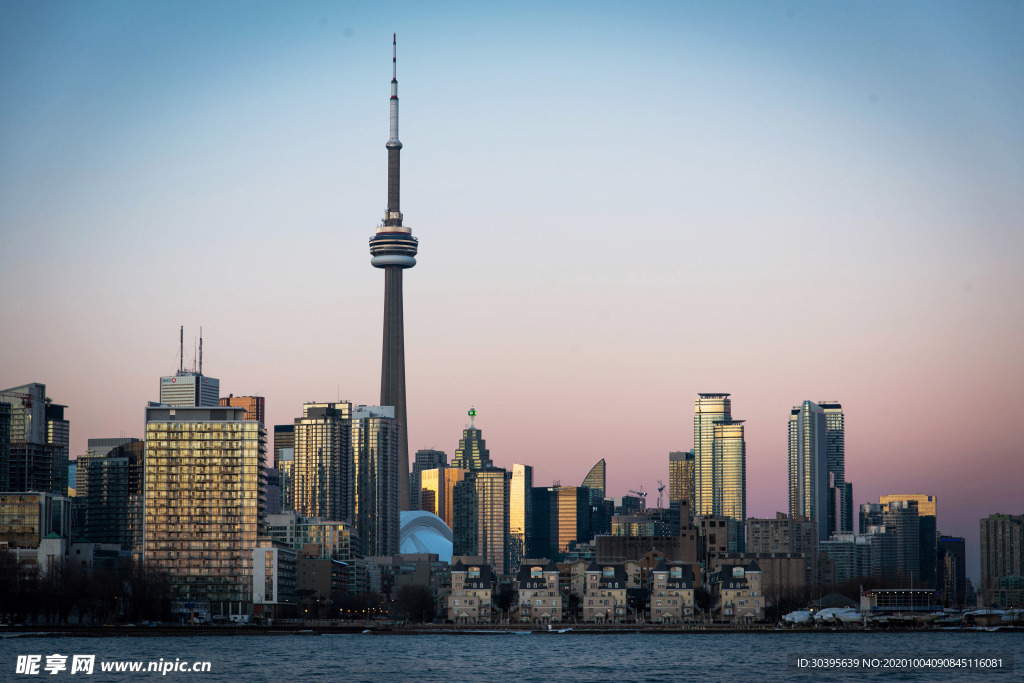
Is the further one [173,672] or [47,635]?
[47,635]

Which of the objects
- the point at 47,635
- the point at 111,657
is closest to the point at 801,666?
the point at 111,657

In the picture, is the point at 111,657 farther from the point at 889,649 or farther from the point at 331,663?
the point at 889,649

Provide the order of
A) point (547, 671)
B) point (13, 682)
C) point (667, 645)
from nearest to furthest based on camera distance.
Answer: point (13, 682)
point (547, 671)
point (667, 645)

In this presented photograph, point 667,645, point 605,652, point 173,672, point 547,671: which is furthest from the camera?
point 667,645

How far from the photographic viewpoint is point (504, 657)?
162 metres

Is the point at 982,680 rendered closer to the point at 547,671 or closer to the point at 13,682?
the point at 547,671

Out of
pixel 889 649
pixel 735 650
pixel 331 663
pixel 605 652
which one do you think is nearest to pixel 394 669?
pixel 331 663

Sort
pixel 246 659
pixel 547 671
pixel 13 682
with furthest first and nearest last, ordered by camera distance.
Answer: pixel 246 659 < pixel 547 671 < pixel 13 682

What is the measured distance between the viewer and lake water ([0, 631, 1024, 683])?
135m

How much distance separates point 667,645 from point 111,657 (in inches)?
2741

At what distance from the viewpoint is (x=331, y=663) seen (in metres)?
150

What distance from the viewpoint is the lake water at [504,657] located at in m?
135

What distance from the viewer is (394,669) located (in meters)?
143

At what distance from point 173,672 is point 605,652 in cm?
5548
